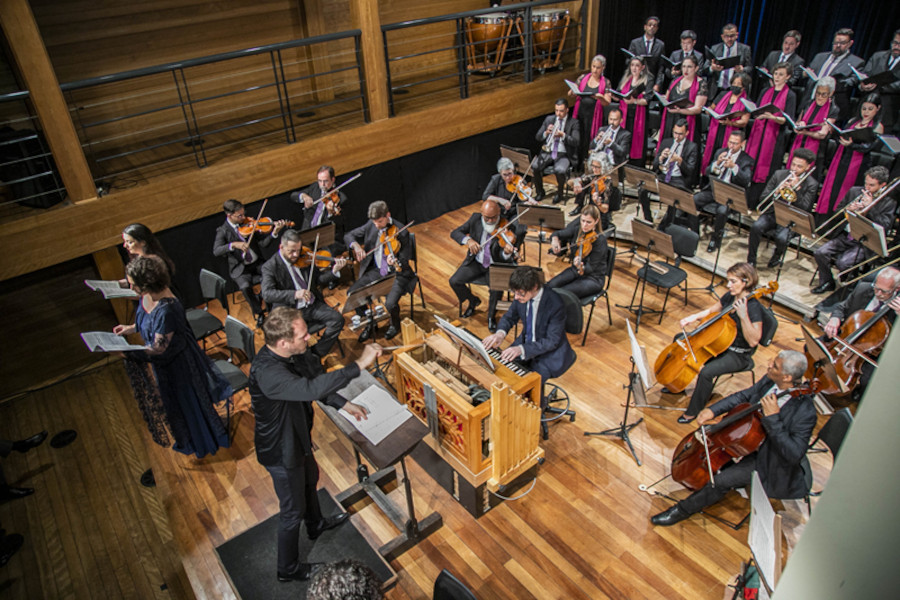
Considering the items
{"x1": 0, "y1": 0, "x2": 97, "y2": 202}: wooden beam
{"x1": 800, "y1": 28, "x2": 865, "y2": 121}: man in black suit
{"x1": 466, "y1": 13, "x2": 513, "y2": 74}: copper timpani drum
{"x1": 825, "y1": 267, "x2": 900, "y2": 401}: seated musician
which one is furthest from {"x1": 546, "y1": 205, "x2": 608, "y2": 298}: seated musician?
{"x1": 0, "y1": 0, "x2": 97, "y2": 202}: wooden beam

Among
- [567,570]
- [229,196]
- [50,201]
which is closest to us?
[567,570]

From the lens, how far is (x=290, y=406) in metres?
3.14

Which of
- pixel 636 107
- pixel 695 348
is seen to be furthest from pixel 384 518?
pixel 636 107

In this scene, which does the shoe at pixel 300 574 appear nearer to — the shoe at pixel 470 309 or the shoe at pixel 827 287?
the shoe at pixel 470 309

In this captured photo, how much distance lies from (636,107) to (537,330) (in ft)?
15.7

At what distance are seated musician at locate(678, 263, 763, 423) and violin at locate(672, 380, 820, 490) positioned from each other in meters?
0.69

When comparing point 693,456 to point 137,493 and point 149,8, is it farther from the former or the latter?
point 149,8

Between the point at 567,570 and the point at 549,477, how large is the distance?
0.73 m

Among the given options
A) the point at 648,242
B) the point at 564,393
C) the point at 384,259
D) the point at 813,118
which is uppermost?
the point at 813,118

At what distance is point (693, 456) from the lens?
3785 millimetres

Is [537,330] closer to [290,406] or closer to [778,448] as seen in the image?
[778,448]

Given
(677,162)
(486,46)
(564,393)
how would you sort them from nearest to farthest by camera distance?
(564,393) → (677,162) → (486,46)

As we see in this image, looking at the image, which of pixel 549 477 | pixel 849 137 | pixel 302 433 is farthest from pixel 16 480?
pixel 849 137

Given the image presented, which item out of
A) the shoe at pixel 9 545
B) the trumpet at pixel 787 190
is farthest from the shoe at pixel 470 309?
the shoe at pixel 9 545
